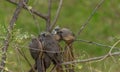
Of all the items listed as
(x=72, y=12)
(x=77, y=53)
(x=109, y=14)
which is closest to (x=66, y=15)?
(x=72, y=12)

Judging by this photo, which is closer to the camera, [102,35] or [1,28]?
[1,28]

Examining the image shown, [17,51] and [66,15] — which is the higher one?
[66,15]

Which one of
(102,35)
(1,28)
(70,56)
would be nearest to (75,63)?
(70,56)

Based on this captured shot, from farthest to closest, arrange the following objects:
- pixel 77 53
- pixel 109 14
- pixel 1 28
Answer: pixel 109 14 < pixel 77 53 < pixel 1 28

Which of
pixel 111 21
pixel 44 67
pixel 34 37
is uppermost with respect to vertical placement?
pixel 111 21

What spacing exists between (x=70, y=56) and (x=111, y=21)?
3526mm

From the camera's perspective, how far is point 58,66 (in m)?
1.55

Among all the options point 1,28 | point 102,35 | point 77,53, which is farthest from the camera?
point 102,35

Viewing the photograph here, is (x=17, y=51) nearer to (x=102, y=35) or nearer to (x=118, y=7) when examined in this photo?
(x=102, y=35)

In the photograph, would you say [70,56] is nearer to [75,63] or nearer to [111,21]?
[75,63]

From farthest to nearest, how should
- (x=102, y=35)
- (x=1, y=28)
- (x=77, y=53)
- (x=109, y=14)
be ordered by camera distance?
(x=109, y=14)
(x=102, y=35)
(x=77, y=53)
(x=1, y=28)

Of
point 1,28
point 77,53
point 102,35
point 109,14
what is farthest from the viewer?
point 109,14

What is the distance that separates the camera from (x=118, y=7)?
5250mm

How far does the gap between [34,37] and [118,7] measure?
3816 mm
